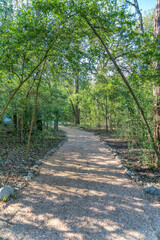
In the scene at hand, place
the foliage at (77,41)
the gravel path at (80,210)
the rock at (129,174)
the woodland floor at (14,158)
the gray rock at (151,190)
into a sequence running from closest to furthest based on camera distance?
the gravel path at (80,210)
the gray rock at (151,190)
the foliage at (77,41)
the woodland floor at (14,158)
the rock at (129,174)

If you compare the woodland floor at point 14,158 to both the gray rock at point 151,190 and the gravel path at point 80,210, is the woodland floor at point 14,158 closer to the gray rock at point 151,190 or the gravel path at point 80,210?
the gravel path at point 80,210

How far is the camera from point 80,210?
224 cm

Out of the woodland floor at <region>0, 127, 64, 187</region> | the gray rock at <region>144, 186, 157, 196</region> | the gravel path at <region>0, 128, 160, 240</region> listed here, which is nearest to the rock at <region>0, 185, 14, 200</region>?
the gravel path at <region>0, 128, 160, 240</region>

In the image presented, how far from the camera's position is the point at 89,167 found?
415cm

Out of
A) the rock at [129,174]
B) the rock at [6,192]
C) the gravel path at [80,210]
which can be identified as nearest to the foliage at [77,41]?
the rock at [129,174]

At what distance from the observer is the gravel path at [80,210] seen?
1.79 m

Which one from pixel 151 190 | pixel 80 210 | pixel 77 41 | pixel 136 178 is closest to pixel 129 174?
pixel 136 178

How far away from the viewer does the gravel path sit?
1794 millimetres

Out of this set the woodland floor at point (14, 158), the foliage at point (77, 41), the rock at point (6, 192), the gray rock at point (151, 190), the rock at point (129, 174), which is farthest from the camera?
the rock at point (129, 174)

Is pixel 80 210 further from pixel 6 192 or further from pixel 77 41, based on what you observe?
pixel 77 41

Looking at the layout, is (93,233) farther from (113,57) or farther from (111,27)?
(111,27)

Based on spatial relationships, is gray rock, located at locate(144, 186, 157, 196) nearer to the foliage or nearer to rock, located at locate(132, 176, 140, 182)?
rock, located at locate(132, 176, 140, 182)

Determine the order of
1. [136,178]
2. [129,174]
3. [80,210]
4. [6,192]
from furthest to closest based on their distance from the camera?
[129,174] → [136,178] → [6,192] → [80,210]

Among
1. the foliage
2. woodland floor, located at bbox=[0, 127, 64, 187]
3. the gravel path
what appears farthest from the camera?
woodland floor, located at bbox=[0, 127, 64, 187]
